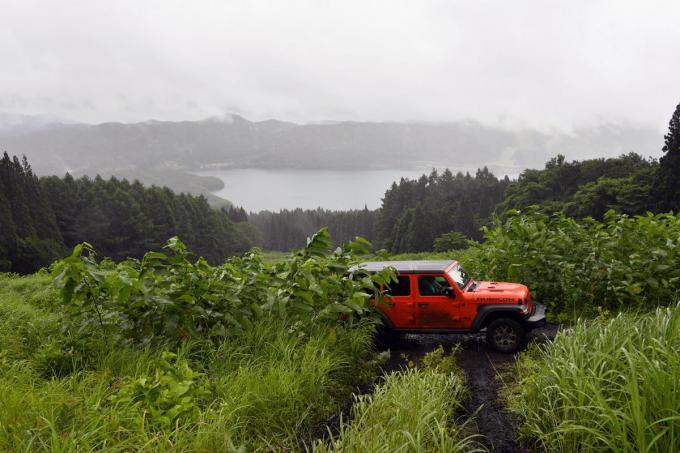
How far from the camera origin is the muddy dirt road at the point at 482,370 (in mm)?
4641

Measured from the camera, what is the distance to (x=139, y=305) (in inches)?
213

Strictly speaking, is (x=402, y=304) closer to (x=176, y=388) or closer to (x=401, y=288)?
(x=401, y=288)

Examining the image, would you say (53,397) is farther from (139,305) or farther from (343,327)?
(343,327)

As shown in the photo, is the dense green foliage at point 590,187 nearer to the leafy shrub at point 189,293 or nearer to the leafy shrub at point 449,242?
the leafy shrub at point 449,242

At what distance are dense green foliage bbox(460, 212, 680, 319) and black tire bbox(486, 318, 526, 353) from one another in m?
1.87

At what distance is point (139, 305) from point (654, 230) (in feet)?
29.7

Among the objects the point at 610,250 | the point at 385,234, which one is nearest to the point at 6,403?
the point at 610,250

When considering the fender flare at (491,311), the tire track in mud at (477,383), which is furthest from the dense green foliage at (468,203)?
the fender flare at (491,311)

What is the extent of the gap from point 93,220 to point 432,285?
247 feet

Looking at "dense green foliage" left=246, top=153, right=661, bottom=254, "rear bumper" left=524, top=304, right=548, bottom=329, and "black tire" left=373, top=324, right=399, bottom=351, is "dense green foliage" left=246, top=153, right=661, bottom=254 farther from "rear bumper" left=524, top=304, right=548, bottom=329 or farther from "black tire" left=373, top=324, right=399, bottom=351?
"black tire" left=373, top=324, right=399, bottom=351

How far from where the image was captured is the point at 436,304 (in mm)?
7930

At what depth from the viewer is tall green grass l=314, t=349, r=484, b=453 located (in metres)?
3.63

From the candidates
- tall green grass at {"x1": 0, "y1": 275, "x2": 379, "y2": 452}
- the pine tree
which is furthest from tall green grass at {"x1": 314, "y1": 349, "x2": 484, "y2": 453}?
the pine tree

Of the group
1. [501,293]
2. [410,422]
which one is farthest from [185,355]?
[501,293]
